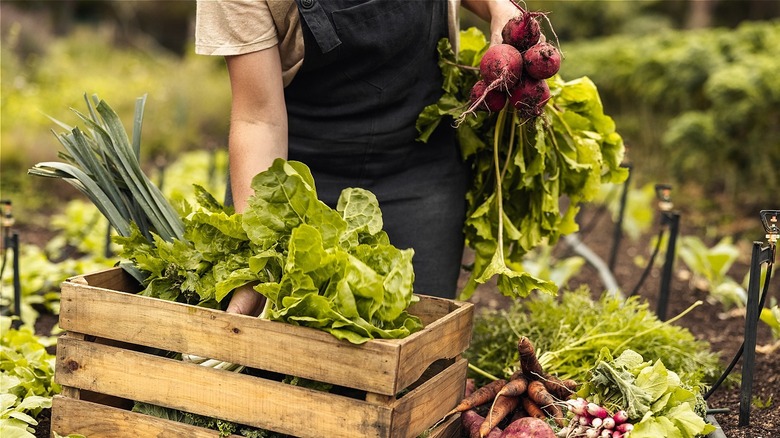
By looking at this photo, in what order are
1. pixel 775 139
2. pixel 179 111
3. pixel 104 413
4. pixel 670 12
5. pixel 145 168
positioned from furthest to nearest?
pixel 670 12 < pixel 179 111 < pixel 145 168 < pixel 775 139 < pixel 104 413

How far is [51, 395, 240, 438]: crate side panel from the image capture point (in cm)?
242

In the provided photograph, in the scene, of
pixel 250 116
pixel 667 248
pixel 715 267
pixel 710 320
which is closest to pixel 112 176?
pixel 250 116

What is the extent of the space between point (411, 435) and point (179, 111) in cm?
803

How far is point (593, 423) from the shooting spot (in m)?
2.38

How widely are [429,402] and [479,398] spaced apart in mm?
317

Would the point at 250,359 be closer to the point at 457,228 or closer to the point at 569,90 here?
the point at 457,228

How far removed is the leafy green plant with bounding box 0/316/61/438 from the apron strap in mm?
1491

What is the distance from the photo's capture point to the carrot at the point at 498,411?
2543 mm

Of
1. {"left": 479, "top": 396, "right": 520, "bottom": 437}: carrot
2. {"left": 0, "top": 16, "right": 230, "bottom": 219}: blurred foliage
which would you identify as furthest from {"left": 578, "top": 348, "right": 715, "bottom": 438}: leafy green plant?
{"left": 0, "top": 16, "right": 230, "bottom": 219}: blurred foliage

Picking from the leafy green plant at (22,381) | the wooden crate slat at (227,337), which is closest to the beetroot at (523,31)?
→ the wooden crate slat at (227,337)

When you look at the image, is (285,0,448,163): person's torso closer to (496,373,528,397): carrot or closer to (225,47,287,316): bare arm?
(225,47,287,316): bare arm

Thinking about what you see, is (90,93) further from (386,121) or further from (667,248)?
(667,248)

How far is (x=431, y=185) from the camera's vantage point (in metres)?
3.29

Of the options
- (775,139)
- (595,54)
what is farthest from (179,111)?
(775,139)
